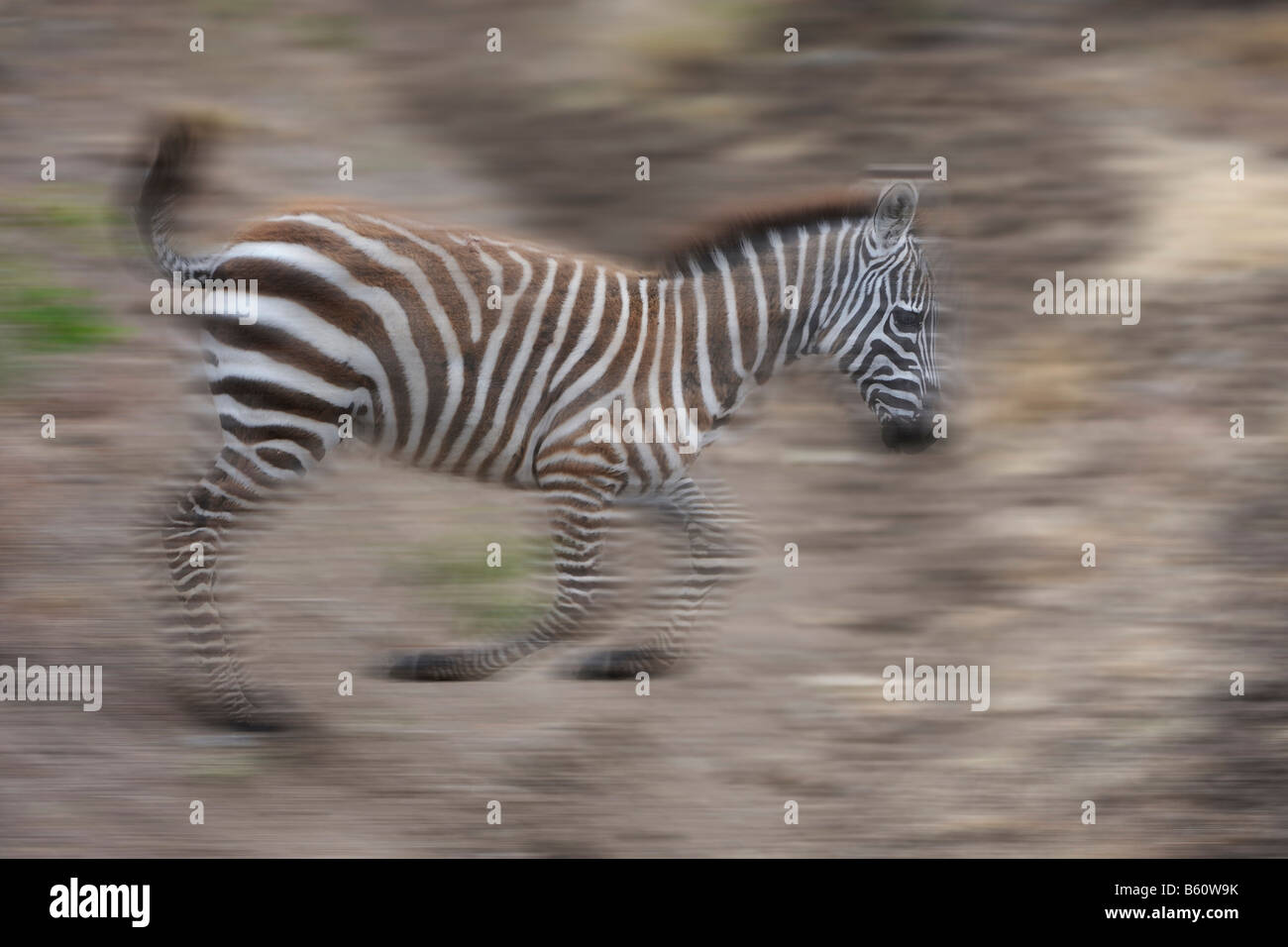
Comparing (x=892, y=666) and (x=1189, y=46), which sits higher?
(x=1189, y=46)

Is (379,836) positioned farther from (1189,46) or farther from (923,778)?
(1189,46)

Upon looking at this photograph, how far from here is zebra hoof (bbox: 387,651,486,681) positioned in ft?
18.7

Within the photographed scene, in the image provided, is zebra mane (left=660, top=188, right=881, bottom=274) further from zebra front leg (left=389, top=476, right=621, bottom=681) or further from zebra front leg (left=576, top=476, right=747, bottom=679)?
zebra front leg (left=389, top=476, right=621, bottom=681)

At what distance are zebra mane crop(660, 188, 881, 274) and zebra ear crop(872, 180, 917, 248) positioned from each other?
7 cm

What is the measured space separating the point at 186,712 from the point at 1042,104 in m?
6.63

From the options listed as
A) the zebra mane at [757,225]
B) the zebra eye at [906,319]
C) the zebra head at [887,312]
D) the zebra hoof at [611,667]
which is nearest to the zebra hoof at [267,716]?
the zebra hoof at [611,667]

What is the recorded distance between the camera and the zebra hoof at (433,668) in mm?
5699

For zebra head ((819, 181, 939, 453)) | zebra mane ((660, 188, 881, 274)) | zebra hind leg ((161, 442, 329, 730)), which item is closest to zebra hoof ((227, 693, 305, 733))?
zebra hind leg ((161, 442, 329, 730))

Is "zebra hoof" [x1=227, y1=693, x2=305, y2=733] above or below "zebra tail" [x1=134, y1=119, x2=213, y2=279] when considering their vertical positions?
below

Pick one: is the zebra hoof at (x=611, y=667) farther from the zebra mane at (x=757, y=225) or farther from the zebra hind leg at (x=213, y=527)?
the zebra mane at (x=757, y=225)

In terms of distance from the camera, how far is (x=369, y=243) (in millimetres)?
5242

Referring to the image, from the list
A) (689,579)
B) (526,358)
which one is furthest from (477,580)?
(526,358)

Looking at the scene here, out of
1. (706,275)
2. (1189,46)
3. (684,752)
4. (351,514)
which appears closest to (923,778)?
(684,752)

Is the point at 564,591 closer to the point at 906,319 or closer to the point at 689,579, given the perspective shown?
the point at 689,579
